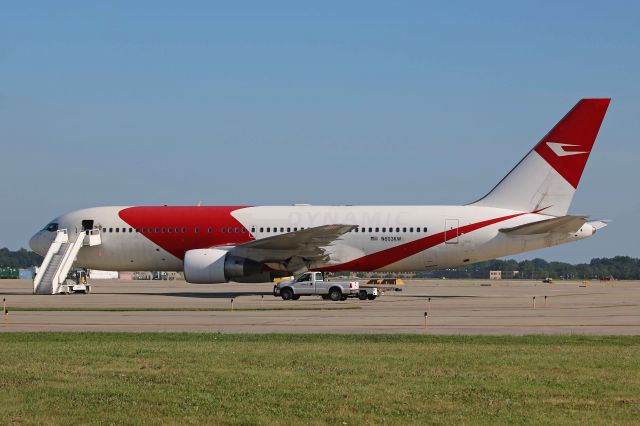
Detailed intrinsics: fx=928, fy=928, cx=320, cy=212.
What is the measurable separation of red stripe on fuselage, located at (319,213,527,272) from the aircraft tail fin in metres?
1.34

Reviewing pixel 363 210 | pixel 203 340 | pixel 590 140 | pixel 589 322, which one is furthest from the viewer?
pixel 363 210

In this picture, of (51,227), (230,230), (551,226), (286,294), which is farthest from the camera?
(51,227)

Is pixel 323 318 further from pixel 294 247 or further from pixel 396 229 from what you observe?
pixel 396 229

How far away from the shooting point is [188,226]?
169 feet

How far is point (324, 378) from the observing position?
15656mm

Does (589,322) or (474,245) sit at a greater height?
(474,245)

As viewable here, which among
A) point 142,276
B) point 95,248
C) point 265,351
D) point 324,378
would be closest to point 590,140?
point 95,248

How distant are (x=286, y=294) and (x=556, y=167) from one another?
15480 millimetres

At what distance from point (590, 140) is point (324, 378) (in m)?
35.0

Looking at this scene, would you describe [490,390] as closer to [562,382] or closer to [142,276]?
[562,382]

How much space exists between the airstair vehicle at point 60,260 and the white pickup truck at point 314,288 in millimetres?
14053

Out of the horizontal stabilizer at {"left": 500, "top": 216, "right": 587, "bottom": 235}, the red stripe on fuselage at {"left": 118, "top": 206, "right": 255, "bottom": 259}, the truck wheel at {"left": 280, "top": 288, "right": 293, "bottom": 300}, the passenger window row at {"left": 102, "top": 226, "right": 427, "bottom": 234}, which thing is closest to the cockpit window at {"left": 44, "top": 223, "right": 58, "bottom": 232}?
the passenger window row at {"left": 102, "top": 226, "right": 427, "bottom": 234}

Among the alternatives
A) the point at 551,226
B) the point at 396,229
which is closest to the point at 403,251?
the point at 396,229

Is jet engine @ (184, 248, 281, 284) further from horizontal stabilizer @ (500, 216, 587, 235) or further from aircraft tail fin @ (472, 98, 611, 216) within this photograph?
aircraft tail fin @ (472, 98, 611, 216)
